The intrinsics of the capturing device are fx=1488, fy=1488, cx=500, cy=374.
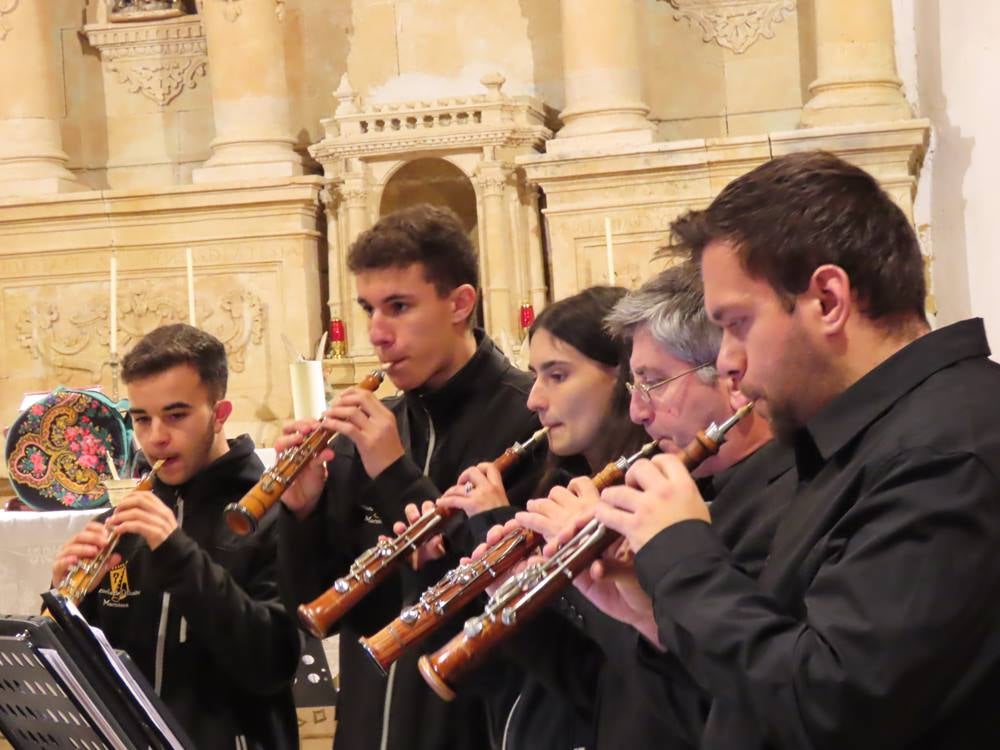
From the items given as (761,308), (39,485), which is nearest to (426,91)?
(39,485)

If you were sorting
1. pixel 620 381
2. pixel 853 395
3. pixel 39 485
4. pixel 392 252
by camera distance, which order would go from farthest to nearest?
pixel 39 485 < pixel 392 252 < pixel 620 381 < pixel 853 395

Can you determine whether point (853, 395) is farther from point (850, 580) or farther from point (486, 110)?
point (486, 110)

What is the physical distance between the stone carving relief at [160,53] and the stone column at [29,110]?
60cm

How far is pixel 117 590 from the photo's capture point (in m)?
3.48

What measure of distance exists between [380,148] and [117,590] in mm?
5057

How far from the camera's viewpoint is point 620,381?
2.83 metres

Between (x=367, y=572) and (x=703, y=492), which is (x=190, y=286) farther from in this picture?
(x=703, y=492)

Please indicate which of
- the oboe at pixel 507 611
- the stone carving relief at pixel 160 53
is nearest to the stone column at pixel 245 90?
the stone carving relief at pixel 160 53

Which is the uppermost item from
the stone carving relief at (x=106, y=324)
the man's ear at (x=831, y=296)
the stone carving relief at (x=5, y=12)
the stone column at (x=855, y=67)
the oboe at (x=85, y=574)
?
the stone carving relief at (x=5, y=12)

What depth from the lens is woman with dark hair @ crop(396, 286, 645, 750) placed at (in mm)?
2604

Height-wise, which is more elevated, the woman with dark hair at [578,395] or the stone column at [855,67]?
the stone column at [855,67]

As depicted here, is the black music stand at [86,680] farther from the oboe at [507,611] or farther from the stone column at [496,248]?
→ the stone column at [496,248]

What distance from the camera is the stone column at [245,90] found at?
336 inches

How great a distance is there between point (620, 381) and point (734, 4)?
255 inches
